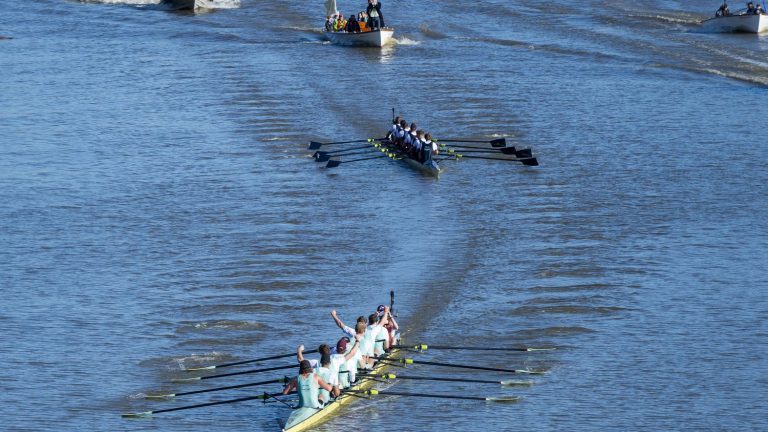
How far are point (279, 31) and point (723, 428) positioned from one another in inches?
1869

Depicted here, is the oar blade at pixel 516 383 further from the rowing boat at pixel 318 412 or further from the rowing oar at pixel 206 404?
the rowing oar at pixel 206 404

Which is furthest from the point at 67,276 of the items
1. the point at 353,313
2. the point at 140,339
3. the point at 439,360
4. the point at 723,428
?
the point at 723,428

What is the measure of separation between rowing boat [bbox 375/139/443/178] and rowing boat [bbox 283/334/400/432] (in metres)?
17.3

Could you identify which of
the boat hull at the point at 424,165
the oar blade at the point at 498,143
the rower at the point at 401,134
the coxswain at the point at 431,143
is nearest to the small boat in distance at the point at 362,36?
the rower at the point at 401,134

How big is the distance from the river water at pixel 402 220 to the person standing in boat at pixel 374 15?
179 centimetres

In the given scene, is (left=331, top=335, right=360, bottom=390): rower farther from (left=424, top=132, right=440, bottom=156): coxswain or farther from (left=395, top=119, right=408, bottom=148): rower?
(left=395, top=119, right=408, bottom=148): rower

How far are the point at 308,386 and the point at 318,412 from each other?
2.03 feet

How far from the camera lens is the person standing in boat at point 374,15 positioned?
66062mm

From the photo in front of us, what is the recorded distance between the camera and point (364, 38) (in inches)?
2598

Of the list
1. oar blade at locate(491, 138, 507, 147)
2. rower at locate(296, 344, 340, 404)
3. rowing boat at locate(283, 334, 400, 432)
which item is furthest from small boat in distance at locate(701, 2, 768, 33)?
rower at locate(296, 344, 340, 404)

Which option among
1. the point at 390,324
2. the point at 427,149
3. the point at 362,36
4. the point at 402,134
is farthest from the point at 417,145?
the point at 362,36

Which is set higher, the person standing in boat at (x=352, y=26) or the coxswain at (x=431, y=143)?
the person standing in boat at (x=352, y=26)

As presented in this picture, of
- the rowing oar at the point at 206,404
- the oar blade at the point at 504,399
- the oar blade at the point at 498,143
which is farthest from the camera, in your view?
the oar blade at the point at 498,143

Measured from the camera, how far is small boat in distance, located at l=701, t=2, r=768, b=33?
6462cm
